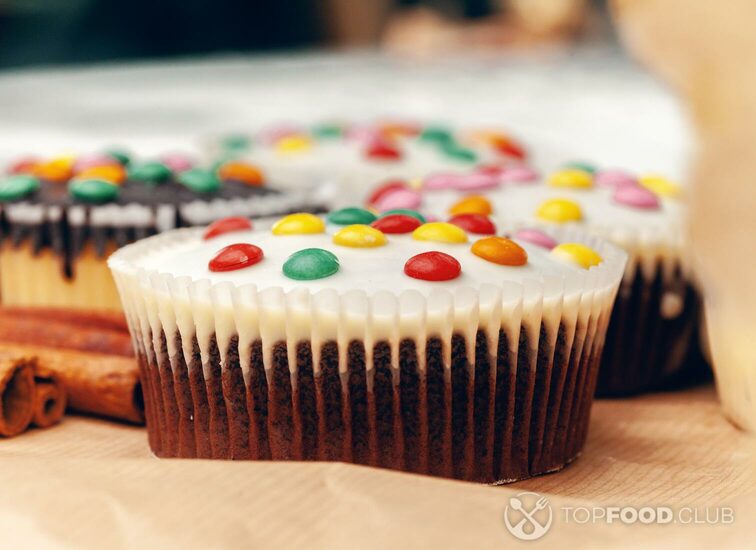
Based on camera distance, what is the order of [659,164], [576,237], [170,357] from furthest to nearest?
[659,164] → [576,237] → [170,357]

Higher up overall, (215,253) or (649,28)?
(649,28)

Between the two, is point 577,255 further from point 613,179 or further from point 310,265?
point 613,179

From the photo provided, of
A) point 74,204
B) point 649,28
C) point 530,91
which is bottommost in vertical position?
point 530,91

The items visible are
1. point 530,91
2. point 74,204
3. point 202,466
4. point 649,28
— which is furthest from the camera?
point 530,91

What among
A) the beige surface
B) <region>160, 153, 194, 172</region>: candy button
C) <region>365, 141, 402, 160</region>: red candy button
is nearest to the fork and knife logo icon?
the beige surface

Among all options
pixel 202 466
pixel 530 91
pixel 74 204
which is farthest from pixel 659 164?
pixel 202 466

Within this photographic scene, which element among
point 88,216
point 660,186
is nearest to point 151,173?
point 88,216

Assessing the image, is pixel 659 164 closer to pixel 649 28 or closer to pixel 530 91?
pixel 530 91
